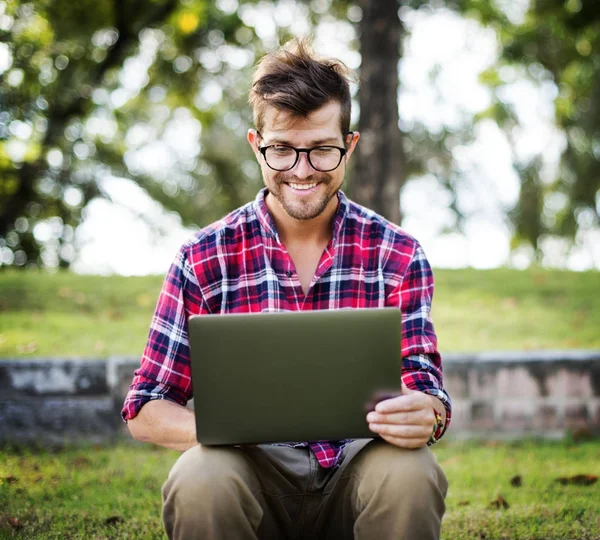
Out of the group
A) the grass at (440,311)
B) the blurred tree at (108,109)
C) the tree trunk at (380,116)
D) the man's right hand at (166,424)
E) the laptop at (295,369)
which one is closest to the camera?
the laptop at (295,369)

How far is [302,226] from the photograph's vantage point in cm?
256

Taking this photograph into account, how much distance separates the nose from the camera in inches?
95.0

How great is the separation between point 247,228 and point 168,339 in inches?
19.5

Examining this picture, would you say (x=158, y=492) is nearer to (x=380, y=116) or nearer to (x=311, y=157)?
(x=311, y=157)

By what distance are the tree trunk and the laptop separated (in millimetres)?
3356

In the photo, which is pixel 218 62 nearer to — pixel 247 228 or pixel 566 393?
pixel 566 393

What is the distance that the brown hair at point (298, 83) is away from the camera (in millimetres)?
2373

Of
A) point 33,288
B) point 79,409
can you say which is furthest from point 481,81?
point 79,409

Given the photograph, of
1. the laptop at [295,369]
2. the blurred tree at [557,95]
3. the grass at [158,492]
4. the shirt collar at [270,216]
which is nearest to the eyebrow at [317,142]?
the shirt collar at [270,216]

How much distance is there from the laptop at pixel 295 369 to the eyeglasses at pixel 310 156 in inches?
27.8

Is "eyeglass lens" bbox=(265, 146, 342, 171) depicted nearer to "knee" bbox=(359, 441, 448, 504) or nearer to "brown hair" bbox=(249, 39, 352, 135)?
"brown hair" bbox=(249, 39, 352, 135)

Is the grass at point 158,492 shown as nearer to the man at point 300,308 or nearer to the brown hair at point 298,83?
the man at point 300,308

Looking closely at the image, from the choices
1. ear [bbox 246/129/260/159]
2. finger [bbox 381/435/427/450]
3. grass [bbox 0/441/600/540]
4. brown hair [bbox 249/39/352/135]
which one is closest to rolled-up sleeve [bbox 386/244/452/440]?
finger [bbox 381/435/427/450]

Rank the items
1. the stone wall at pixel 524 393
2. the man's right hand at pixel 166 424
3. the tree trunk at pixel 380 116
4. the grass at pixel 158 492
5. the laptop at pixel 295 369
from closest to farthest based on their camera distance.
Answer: the laptop at pixel 295 369 → the man's right hand at pixel 166 424 → the grass at pixel 158 492 → the stone wall at pixel 524 393 → the tree trunk at pixel 380 116
